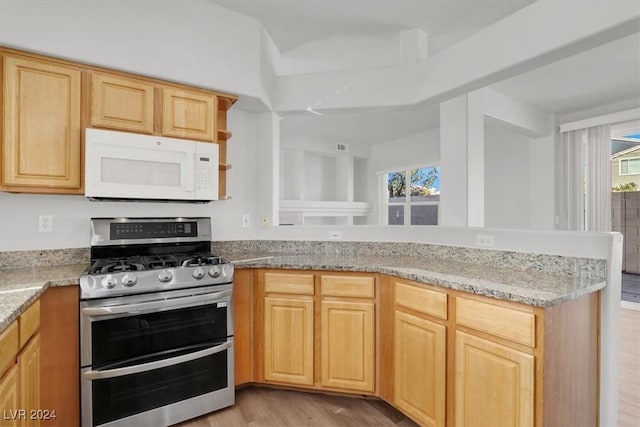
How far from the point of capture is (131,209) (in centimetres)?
242

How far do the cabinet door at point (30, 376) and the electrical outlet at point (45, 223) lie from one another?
0.86 meters

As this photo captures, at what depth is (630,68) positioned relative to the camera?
304cm

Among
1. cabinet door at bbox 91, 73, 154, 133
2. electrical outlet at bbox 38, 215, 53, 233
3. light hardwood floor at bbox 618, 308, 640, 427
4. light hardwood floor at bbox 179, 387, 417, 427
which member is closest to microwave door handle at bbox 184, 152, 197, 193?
cabinet door at bbox 91, 73, 154, 133

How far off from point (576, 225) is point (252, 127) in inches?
159

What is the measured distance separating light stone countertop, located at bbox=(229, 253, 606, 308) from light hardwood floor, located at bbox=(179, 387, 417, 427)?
2.86 feet

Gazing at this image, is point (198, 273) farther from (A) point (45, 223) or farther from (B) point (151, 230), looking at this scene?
(A) point (45, 223)

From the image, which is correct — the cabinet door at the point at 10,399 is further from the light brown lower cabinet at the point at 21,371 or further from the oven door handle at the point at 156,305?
the oven door handle at the point at 156,305

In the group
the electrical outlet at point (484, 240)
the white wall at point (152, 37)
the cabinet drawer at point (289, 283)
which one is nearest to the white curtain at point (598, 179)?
the electrical outlet at point (484, 240)

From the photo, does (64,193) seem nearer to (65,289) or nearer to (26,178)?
(26,178)

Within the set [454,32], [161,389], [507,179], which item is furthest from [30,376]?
[507,179]

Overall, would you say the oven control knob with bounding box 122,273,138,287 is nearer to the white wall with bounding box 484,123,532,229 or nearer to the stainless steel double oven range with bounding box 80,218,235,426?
the stainless steel double oven range with bounding box 80,218,235,426

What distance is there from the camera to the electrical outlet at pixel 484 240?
2.18 metres

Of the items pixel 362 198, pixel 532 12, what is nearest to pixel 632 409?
pixel 532 12

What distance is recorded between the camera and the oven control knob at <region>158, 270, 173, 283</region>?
1895mm
